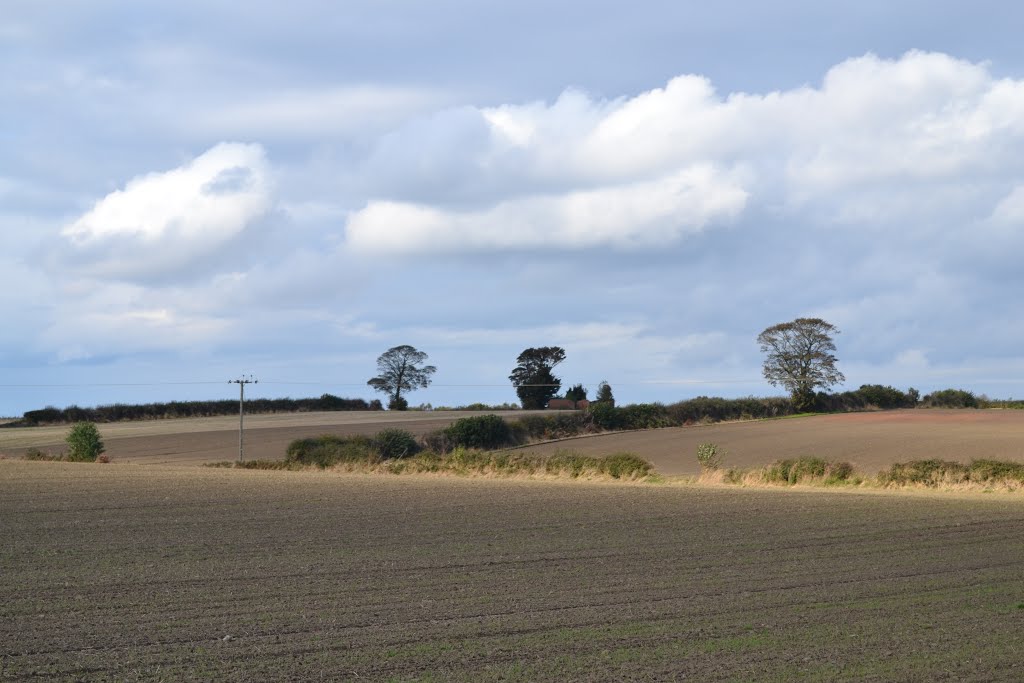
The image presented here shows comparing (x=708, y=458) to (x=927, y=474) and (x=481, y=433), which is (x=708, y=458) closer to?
(x=927, y=474)

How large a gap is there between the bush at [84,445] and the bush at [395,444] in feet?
47.7

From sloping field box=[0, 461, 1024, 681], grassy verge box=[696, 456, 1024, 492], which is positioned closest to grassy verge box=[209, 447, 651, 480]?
grassy verge box=[696, 456, 1024, 492]

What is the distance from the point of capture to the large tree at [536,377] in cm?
10919

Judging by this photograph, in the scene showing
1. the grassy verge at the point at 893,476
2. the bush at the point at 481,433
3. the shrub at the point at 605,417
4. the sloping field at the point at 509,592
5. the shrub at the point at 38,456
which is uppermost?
the shrub at the point at 605,417

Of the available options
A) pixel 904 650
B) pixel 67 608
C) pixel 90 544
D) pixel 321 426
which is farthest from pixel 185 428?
pixel 904 650

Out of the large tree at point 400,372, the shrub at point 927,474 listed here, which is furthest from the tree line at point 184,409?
the shrub at point 927,474

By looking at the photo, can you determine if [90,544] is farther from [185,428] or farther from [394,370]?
[394,370]

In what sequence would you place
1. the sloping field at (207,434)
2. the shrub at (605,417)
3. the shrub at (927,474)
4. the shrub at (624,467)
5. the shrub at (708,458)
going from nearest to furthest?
the shrub at (927,474) < the shrub at (624,467) < the shrub at (708,458) < the sloping field at (207,434) < the shrub at (605,417)

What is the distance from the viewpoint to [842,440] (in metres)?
57.2

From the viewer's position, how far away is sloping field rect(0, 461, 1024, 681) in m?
10.4

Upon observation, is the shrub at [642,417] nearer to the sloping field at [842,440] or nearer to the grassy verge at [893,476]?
the sloping field at [842,440]

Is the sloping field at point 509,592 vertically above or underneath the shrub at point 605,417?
underneath

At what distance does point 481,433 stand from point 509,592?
159ft

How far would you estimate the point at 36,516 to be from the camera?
24.4 metres
